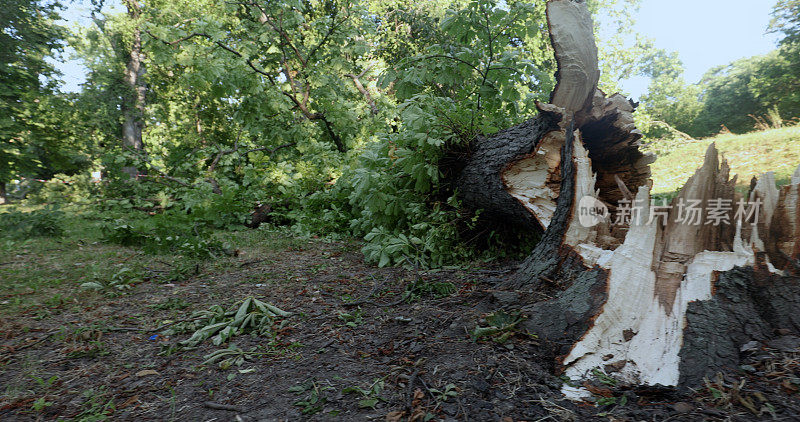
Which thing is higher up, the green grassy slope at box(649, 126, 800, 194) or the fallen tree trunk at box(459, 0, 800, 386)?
the green grassy slope at box(649, 126, 800, 194)

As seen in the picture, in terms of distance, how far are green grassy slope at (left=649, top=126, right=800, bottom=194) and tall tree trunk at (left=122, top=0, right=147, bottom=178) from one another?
46.0ft

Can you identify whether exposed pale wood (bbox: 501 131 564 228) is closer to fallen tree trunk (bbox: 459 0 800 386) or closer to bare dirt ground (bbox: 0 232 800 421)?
fallen tree trunk (bbox: 459 0 800 386)

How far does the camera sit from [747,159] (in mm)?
8281

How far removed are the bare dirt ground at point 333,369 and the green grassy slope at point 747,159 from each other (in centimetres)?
600

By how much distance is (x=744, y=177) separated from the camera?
7.39m

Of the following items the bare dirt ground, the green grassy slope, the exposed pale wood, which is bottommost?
the bare dirt ground

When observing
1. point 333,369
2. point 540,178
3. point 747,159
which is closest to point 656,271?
point 540,178

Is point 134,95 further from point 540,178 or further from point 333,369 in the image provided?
point 333,369

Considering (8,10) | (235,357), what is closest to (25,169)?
(8,10)

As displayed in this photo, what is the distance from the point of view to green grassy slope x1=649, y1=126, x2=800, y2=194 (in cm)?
741

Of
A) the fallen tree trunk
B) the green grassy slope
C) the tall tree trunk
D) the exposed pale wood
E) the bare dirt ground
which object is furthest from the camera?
the tall tree trunk

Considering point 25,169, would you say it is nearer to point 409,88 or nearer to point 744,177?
point 409,88

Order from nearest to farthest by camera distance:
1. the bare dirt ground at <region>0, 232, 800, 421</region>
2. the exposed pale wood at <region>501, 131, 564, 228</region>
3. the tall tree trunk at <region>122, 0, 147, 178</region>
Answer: the bare dirt ground at <region>0, 232, 800, 421</region> → the exposed pale wood at <region>501, 131, 564, 228</region> → the tall tree trunk at <region>122, 0, 147, 178</region>

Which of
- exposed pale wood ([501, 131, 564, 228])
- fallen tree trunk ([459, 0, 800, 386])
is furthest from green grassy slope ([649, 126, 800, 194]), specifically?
fallen tree trunk ([459, 0, 800, 386])
